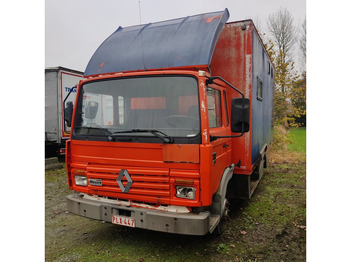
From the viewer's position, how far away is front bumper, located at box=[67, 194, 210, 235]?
9.57ft

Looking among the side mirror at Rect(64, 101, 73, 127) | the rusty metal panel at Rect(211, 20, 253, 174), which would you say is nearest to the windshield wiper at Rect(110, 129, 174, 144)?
the side mirror at Rect(64, 101, 73, 127)

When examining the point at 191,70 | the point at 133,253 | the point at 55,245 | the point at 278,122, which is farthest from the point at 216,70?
Result: the point at 278,122

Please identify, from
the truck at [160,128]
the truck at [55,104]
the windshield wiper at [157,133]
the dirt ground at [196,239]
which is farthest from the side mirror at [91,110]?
the truck at [55,104]

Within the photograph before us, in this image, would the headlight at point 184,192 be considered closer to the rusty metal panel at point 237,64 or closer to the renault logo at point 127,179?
the renault logo at point 127,179

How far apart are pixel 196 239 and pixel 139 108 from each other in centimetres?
199

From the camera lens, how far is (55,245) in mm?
3725

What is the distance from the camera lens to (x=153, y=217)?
3.04 m

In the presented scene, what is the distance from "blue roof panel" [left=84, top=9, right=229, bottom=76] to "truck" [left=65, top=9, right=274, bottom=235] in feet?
0.05

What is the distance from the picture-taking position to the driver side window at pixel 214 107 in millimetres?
3292

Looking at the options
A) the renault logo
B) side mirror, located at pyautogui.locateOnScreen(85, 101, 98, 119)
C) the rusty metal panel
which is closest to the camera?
the renault logo

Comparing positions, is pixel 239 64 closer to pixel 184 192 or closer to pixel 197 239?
pixel 184 192

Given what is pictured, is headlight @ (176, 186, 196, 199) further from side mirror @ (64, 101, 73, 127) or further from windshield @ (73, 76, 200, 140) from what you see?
side mirror @ (64, 101, 73, 127)

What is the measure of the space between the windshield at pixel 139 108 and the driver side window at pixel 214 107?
0.30m

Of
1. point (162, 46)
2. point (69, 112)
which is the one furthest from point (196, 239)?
point (162, 46)
